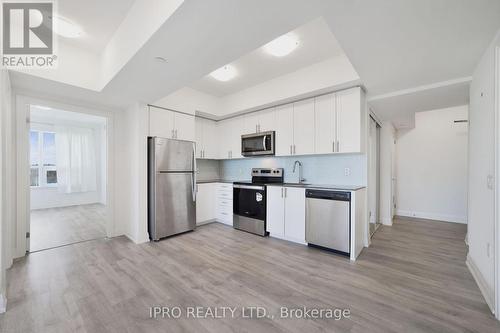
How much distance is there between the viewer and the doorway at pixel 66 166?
5520mm

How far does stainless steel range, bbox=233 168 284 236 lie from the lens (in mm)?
3584

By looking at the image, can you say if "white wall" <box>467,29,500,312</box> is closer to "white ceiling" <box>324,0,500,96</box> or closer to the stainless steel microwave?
"white ceiling" <box>324,0,500,96</box>

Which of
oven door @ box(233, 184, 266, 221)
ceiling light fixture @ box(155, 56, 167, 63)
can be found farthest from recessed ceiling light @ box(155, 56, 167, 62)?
oven door @ box(233, 184, 266, 221)

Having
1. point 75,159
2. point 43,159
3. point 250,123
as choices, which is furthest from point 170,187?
point 43,159

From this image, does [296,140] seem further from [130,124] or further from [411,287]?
[130,124]

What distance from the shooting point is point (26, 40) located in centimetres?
228

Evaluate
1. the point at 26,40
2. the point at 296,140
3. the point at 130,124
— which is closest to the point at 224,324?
the point at 296,140

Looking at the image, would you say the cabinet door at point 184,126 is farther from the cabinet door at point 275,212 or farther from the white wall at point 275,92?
the cabinet door at point 275,212

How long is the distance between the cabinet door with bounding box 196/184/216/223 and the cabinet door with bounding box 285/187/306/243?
5.89ft

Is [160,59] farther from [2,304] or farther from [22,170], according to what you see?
[22,170]

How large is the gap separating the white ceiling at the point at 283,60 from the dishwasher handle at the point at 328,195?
187 centimetres

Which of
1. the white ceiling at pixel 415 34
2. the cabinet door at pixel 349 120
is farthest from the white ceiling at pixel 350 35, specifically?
the cabinet door at pixel 349 120

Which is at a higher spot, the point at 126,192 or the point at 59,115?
the point at 59,115

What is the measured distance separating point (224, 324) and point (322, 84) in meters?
3.01
